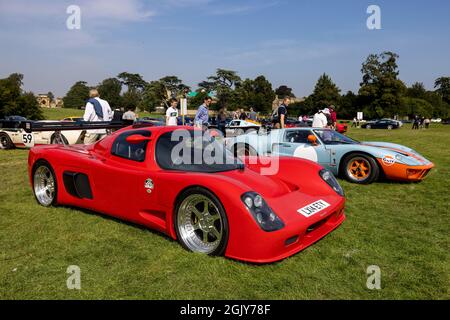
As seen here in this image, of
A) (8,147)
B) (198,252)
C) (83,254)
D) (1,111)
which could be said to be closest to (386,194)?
(198,252)

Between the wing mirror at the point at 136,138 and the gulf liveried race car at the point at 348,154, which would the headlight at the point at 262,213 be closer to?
the wing mirror at the point at 136,138

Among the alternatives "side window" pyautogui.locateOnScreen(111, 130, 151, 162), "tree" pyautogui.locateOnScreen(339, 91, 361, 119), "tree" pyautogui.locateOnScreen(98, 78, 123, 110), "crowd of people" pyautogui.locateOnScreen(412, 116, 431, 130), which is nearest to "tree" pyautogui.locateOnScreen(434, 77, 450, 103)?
"tree" pyautogui.locateOnScreen(339, 91, 361, 119)

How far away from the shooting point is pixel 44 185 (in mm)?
4871

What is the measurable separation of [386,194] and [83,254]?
465 centimetres

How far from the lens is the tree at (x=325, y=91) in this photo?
76.1 metres

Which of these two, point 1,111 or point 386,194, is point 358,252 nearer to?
point 386,194

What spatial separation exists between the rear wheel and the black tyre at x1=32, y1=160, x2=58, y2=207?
26.9ft

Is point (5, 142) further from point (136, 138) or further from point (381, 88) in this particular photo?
point (381, 88)

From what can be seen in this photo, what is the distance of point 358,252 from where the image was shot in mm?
3322

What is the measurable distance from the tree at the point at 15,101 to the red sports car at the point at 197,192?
1459 inches

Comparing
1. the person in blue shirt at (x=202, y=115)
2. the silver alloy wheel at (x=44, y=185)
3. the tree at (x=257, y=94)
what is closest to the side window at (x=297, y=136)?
the person in blue shirt at (x=202, y=115)

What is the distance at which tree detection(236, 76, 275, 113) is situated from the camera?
9119 cm

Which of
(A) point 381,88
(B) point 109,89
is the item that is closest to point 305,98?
(A) point 381,88
